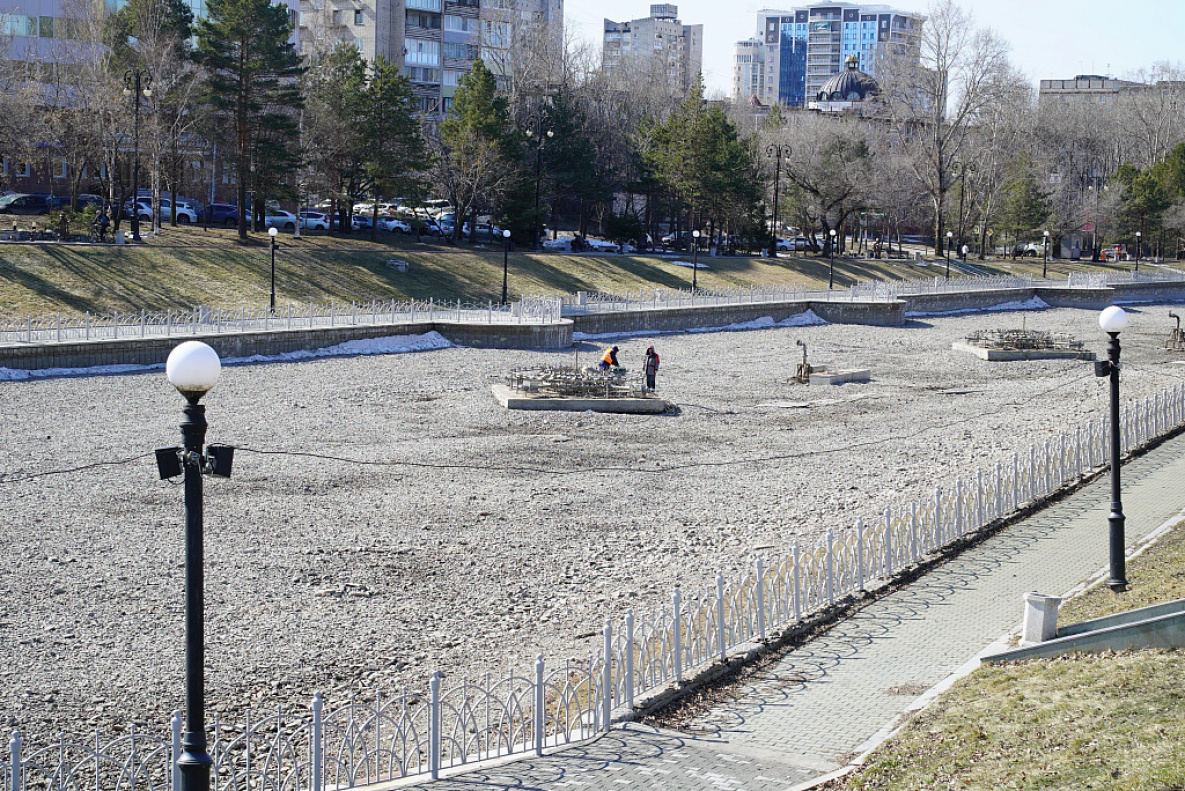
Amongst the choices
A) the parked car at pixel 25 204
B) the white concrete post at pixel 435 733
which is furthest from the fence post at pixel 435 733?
the parked car at pixel 25 204

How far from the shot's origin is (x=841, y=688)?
9891mm

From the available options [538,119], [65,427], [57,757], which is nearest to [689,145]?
[538,119]

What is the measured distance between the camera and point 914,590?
12.8 metres

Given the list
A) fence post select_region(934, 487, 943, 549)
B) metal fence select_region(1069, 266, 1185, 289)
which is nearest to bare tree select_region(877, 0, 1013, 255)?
metal fence select_region(1069, 266, 1185, 289)

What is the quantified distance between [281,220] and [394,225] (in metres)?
6.08

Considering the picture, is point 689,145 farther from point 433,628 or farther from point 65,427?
point 433,628

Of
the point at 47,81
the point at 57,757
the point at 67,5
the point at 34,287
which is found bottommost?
the point at 57,757

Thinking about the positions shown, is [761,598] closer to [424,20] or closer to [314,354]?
[314,354]

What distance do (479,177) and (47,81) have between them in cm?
1868

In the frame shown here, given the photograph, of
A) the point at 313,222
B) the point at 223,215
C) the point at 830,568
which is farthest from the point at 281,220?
the point at 830,568

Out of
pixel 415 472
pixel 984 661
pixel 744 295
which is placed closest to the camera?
pixel 984 661

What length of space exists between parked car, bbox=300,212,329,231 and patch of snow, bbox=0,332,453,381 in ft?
73.0

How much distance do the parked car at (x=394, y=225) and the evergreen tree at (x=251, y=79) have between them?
1190 cm

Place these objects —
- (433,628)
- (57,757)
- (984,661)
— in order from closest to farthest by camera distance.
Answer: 1. (57,757)
2. (984,661)
3. (433,628)
